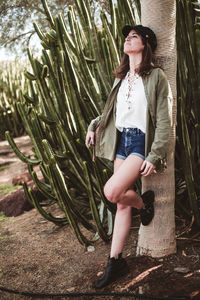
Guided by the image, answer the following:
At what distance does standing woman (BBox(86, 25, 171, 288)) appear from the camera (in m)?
2.22

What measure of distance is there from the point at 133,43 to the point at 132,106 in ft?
1.41

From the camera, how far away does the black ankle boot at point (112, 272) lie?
239cm

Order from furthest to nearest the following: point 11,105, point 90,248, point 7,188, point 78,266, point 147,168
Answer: point 11,105
point 7,188
point 90,248
point 78,266
point 147,168

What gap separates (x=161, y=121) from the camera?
2.21 m

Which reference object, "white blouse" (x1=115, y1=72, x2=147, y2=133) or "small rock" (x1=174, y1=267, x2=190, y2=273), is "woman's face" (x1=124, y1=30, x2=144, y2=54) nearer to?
"white blouse" (x1=115, y1=72, x2=147, y2=133)

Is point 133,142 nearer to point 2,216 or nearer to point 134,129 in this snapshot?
point 134,129

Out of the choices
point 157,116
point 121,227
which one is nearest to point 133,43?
point 157,116

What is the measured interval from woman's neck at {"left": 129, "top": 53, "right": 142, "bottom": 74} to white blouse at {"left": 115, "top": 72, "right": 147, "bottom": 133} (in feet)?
0.22

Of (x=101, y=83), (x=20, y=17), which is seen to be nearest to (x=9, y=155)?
(x=20, y=17)

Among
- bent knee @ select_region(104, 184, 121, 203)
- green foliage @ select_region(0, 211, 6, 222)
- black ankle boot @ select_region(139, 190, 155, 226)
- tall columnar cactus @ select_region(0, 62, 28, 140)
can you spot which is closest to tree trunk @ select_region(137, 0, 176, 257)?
black ankle boot @ select_region(139, 190, 155, 226)

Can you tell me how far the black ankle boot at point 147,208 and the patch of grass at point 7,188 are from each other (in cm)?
349

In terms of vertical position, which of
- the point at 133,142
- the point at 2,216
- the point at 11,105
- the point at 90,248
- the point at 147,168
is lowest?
the point at 2,216

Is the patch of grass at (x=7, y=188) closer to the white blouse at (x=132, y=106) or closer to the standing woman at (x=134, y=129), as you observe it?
the standing woman at (x=134, y=129)

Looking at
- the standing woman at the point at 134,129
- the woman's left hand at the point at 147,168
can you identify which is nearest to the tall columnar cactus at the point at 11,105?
the standing woman at the point at 134,129
